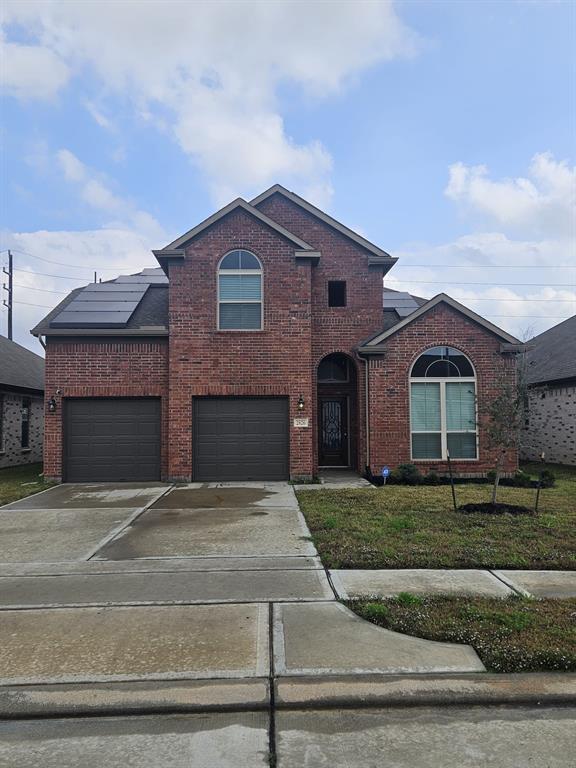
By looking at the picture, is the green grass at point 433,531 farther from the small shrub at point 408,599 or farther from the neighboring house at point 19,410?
the neighboring house at point 19,410

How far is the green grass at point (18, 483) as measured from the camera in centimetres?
1130

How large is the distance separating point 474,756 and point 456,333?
462 inches

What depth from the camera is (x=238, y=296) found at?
13.4 metres

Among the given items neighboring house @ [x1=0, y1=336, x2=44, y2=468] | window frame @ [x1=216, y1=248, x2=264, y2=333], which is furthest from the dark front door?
neighboring house @ [x1=0, y1=336, x2=44, y2=468]

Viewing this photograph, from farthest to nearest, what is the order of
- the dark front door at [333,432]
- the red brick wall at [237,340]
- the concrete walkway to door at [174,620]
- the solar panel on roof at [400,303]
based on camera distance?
the solar panel on roof at [400,303] < the dark front door at [333,432] < the red brick wall at [237,340] < the concrete walkway to door at [174,620]

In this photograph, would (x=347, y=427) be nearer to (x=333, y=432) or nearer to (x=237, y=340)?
(x=333, y=432)

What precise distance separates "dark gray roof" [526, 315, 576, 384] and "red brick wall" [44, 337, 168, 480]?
11326 mm

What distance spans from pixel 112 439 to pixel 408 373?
801cm

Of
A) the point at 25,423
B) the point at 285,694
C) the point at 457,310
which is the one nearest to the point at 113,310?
the point at 25,423

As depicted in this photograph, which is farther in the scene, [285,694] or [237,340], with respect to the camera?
[237,340]

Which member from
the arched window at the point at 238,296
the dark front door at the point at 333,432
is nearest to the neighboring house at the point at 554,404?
the dark front door at the point at 333,432

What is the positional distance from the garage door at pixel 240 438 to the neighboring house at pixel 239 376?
3 centimetres

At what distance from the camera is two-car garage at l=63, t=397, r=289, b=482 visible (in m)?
13.2

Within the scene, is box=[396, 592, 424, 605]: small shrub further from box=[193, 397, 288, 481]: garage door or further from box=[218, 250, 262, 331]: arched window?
box=[218, 250, 262, 331]: arched window
